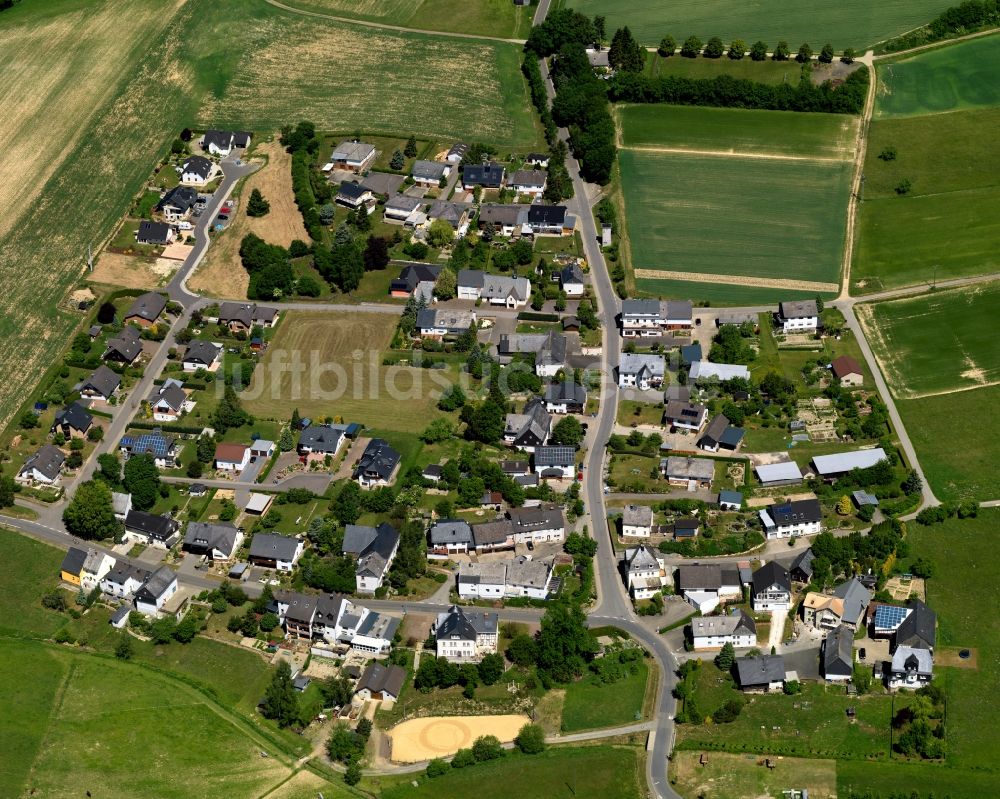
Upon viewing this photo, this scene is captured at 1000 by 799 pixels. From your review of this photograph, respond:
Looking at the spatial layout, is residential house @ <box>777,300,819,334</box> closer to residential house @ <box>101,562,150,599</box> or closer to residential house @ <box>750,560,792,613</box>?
residential house @ <box>750,560,792,613</box>

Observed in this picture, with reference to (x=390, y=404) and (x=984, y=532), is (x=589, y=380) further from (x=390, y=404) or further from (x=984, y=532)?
(x=984, y=532)

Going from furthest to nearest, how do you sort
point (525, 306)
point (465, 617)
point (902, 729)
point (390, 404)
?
point (525, 306) → point (390, 404) → point (465, 617) → point (902, 729)

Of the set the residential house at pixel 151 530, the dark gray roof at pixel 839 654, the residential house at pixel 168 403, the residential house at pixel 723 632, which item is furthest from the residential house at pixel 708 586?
the residential house at pixel 168 403

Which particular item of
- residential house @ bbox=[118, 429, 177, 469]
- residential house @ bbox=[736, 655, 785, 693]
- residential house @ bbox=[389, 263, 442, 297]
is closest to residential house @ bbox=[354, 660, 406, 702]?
residential house @ bbox=[736, 655, 785, 693]

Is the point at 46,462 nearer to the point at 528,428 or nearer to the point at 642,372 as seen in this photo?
the point at 528,428

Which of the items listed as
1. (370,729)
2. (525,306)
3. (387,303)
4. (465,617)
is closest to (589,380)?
(525,306)

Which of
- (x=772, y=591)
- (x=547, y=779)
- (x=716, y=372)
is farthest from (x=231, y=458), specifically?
(x=772, y=591)
